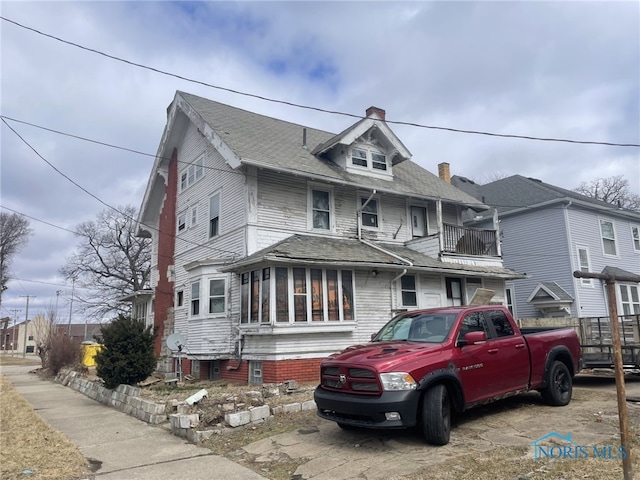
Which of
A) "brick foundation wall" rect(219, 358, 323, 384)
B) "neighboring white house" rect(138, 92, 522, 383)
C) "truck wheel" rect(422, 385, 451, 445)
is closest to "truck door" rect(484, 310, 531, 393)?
"truck wheel" rect(422, 385, 451, 445)

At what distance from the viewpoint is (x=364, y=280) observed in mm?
14820

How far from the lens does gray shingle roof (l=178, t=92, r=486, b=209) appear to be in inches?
585

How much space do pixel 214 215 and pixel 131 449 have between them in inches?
395

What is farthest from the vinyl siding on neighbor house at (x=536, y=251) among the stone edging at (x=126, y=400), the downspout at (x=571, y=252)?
the stone edging at (x=126, y=400)

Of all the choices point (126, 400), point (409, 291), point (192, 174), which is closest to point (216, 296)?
point (126, 400)

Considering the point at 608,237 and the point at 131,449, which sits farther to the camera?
the point at 608,237

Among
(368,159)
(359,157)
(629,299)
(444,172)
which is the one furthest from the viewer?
(444,172)

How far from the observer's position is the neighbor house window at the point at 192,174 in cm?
1780

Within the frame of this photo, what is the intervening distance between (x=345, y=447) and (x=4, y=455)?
502 cm

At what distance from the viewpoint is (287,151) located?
1630 cm

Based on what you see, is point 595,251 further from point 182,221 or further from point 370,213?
point 182,221

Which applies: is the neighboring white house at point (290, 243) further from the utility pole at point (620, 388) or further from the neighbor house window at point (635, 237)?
the neighbor house window at point (635, 237)

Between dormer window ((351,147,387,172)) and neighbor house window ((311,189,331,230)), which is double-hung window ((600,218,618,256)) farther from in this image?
neighbor house window ((311,189,331,230))

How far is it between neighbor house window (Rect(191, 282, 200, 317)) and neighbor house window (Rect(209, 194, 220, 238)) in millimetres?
1840
